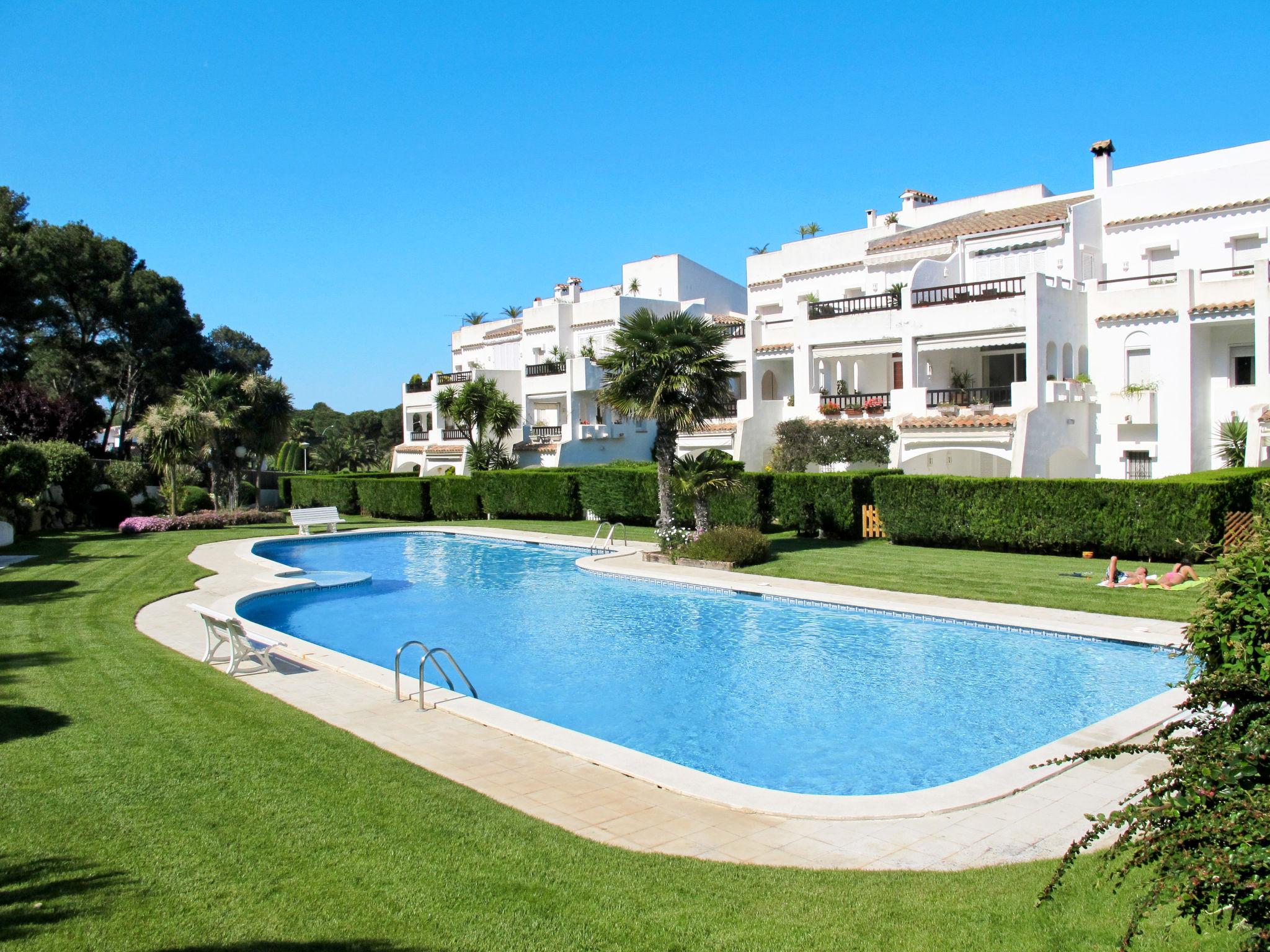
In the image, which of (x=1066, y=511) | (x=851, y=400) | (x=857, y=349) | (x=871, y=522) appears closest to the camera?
(x=1066, y=511)

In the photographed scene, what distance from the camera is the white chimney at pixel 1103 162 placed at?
102ft

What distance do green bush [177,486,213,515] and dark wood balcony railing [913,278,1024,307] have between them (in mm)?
29424

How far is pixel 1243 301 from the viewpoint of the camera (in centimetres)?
2497

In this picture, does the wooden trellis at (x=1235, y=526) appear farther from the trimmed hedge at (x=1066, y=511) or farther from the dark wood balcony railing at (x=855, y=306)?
the dark wood balcony railing at (x=855, y=306)

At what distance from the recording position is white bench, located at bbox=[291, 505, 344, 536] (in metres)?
31.8

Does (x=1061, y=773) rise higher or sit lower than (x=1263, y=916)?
lower

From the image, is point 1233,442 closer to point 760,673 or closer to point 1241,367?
point 1241,367

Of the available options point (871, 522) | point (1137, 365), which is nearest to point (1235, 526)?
point (871, 522)

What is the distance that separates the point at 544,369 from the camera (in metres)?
45.2

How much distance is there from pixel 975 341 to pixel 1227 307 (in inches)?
257

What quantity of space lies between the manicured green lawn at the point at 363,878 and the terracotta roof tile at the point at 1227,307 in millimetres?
24793

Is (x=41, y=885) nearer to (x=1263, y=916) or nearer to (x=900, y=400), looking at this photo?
(x=1263, y=916)

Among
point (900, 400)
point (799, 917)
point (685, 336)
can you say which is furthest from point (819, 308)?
point (799, 917)

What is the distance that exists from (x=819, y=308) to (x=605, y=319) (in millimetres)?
16936
